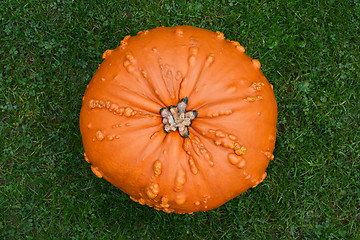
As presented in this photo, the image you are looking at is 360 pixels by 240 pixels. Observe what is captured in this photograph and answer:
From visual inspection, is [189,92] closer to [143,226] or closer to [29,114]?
[143,226]

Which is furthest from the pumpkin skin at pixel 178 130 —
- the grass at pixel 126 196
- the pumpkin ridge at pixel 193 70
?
the grass at pixel 126 196

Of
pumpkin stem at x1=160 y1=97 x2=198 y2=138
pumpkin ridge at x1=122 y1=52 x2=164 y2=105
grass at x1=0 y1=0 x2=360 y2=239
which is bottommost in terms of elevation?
grass at x1=0 y1=0 x2=360 y2=239

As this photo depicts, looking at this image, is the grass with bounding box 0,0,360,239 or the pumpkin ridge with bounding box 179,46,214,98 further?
the grass with bounding box 0,0,360,239

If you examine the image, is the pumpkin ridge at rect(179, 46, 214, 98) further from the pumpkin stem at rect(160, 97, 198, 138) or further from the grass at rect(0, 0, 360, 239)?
the grass at rect(0, 0, 360, 239)

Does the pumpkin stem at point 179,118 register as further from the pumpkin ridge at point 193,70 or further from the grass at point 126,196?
the grass at point 126,196

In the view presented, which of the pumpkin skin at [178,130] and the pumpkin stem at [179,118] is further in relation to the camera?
the pumpkin skin at [178,130]

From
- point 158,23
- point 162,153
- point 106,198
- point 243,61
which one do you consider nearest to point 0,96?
point 106,198

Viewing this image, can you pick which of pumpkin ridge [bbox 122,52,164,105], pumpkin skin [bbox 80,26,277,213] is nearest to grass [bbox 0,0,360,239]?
pumpkin skin [bbox 80,26,277,213]
